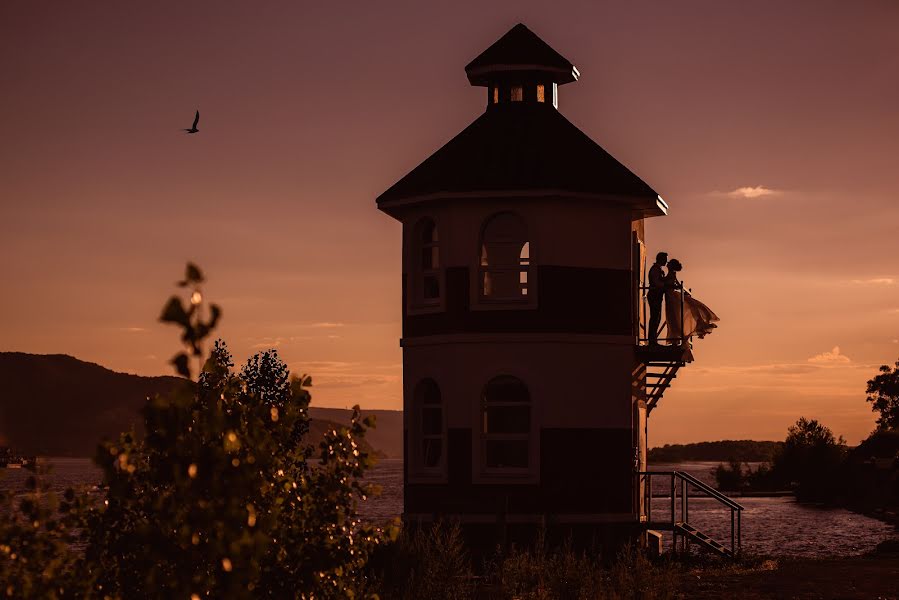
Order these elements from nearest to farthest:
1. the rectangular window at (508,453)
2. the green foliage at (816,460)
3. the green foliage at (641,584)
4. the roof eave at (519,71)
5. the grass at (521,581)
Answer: the grass at (521,581)
the green foliage at (641,584)
the roof eave at (519,71)
the rectangular window at (508,453)
the green foliage at (816,460)

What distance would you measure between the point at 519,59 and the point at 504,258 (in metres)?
4.43

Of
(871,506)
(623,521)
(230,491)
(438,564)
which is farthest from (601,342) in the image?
(871,506)

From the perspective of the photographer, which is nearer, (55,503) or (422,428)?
(55,503)

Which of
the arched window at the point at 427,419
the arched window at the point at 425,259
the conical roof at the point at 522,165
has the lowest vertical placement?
the arched window at the point at 427,419

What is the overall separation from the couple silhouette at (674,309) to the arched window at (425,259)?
454cm

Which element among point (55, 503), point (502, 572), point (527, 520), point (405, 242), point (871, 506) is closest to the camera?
point (55, 503)

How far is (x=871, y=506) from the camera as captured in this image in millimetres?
70500

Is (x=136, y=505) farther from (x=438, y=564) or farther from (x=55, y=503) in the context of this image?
(x=438, y=564)

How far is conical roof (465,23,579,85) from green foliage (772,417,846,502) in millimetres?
58378

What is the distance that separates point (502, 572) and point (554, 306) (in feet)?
23.1

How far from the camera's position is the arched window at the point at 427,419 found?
26406 mm

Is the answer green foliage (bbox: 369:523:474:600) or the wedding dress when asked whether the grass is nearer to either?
green foliage (bbox: 369:523:474:600)

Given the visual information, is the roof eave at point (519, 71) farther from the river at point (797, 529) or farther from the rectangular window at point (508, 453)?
the river at point (797, 529)

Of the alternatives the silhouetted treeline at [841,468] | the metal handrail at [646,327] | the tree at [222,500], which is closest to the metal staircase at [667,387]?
the metal handrail at [646,327]
